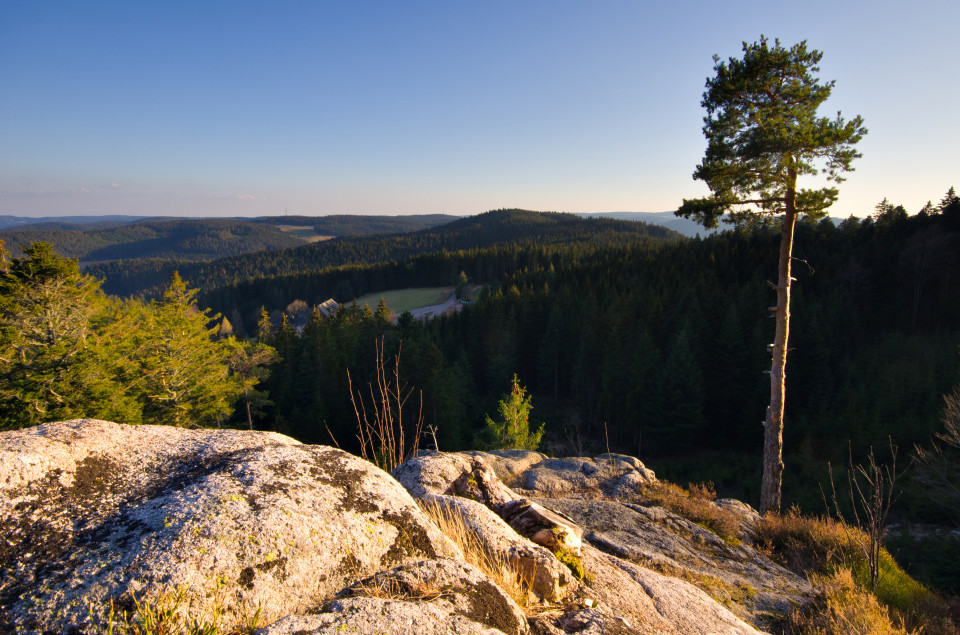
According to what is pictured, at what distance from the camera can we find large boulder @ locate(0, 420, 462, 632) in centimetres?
201

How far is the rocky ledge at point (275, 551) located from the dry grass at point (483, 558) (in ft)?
0.05

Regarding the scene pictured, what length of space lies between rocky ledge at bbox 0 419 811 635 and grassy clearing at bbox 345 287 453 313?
82147mm

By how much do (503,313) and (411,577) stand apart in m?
43.9

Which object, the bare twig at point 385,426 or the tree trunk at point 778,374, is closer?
the bare twig at point 385,426

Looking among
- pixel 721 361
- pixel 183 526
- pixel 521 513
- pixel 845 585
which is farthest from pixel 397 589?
pixel 721 361

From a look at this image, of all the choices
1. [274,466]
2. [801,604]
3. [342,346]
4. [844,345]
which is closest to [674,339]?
[844,345]

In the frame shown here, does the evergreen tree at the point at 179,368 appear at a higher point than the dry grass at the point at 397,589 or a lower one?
lower

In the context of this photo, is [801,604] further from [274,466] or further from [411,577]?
[274,466]

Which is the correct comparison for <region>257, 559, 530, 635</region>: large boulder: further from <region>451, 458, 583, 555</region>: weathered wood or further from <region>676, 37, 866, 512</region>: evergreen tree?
<region>676, 37, 866, 512</region>: evergreen tree

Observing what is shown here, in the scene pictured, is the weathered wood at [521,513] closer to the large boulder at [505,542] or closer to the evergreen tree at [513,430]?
the large boulder at [505,542]

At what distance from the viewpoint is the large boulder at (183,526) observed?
2014mm

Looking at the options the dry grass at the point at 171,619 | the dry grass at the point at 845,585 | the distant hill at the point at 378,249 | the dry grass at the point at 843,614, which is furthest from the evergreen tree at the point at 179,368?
the distant hill at the point at 378,249

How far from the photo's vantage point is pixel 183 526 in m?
2.39

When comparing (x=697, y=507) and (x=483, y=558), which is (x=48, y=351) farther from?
(x=697, y=507)
